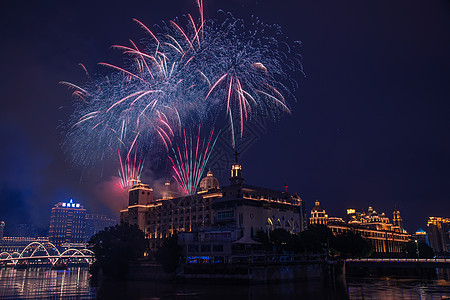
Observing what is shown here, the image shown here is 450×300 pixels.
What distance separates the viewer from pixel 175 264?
9262cm

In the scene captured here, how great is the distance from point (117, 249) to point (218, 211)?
31290mm

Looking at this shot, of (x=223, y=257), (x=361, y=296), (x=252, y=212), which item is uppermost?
(x=252, y=212)

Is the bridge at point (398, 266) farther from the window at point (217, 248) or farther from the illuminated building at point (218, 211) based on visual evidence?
the window at point (217, 248)

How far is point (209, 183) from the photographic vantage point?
492ft

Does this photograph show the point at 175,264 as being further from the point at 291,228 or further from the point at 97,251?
the point at 291,228

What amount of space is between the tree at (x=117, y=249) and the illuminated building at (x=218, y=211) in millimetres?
A: 14783

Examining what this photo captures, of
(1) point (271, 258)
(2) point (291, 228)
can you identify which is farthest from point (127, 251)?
(2) point (291, 228)

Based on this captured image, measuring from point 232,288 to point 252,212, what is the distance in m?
39.4

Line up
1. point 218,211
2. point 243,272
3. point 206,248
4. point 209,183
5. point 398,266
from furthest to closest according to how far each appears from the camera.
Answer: point 209,183, point 218,211, point 398,266, point 206,248, point 243,272

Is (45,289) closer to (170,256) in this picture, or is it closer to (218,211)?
(170,256)

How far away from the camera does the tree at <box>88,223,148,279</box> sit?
108 metres

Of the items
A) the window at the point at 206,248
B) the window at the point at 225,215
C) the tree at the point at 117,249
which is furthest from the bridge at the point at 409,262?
the tree at the point at 117,249

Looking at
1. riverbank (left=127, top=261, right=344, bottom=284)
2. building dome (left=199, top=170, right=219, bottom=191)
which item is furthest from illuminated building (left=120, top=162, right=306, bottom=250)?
riverbank (left=127, top=261, right=344, bottom=284)

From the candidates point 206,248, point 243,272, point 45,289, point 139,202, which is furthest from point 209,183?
point 45,289
